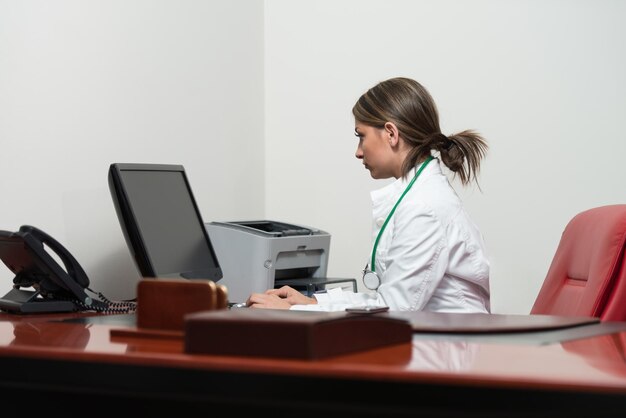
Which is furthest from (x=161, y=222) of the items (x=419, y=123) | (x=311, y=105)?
(x=311, y=105)

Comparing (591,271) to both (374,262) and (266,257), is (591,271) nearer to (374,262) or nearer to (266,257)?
(374,262)

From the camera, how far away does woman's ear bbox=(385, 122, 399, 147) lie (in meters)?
2.83

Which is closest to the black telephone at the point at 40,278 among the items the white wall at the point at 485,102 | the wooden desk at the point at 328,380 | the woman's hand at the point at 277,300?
the woman's hand at the point at 277,300

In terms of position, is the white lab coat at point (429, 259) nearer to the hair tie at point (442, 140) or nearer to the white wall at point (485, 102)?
the hair tie at point (442, 140)

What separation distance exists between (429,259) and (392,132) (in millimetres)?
557

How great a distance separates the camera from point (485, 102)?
151 inches

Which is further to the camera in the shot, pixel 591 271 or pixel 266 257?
pixel 266 257

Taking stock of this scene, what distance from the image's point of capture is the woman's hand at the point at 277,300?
241 centimetres

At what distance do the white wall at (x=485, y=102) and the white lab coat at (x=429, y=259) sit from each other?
1.24 meters

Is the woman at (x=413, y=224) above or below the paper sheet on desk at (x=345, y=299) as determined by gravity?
above

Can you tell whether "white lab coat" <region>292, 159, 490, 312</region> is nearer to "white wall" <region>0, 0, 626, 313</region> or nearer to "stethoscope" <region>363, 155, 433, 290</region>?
"stethoscope" <region>363, 155, 433, 290</region>

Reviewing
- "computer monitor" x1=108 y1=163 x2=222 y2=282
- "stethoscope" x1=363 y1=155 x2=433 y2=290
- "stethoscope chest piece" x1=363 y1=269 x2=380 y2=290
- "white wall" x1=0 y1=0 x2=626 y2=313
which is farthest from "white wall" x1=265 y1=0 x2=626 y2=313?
"stethoscope chest piece" x1=363 y1=269 x2=380 y2=290

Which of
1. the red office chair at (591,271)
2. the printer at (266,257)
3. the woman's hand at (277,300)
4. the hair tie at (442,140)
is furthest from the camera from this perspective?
the printer at (266,257)

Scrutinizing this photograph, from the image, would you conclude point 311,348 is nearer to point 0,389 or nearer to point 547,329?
point 0,389
